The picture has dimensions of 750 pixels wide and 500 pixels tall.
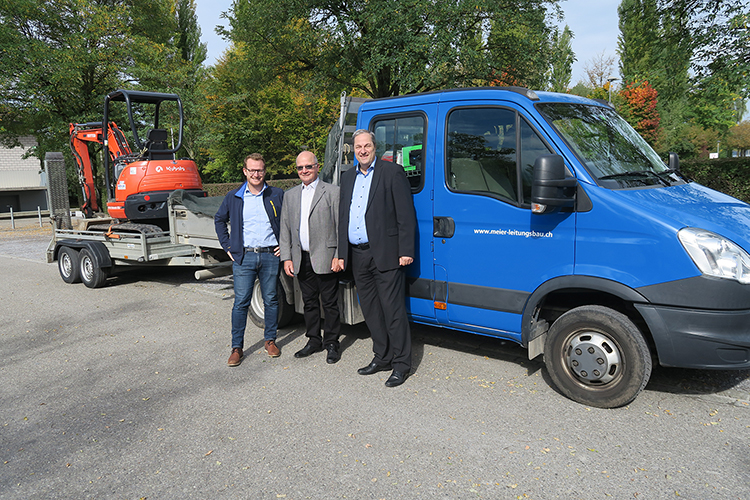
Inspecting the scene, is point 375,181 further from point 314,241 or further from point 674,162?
point 674,162

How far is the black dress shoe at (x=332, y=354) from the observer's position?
17.9 ft

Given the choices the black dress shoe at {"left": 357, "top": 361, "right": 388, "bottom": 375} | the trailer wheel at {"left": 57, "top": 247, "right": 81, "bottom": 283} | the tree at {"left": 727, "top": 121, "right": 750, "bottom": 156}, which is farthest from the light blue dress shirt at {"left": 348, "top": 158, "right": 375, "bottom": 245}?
the tree at {"left": 727, "top": 121, "right": 750, "bottom": 156}

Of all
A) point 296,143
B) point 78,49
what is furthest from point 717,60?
point 296,143

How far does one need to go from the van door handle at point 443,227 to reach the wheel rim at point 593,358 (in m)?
1.32

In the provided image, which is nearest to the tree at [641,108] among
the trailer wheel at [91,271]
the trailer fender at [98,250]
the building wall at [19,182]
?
the trailer fender at [98,250]

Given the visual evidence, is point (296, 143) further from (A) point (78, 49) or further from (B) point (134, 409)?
(B) point (134, 409)

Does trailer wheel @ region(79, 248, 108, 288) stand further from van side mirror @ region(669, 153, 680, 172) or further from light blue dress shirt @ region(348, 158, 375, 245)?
van side mirror @ region(669, 153, 680, 172)

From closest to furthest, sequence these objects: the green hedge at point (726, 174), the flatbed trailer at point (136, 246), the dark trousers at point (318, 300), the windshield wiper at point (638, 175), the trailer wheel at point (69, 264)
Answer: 1. the windshield wiper at point (638, 175)
2. the dark trousers at point (318, 300)
3. the flatbed trailer at point (136, 246)
4. the trailer wheel at point (69, 264)
5. the green hedge at point (726, 174)

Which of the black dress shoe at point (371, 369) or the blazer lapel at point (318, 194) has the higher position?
the blazer lapel at point (318, 194)

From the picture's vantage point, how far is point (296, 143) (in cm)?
3025

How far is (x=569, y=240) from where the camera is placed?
4.21m

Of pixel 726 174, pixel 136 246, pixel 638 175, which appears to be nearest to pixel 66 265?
pixel 136 246

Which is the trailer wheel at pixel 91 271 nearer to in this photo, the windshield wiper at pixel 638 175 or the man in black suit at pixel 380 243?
the man in black suit at pixel 380 243

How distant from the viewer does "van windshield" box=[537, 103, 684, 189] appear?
4.35 meters
